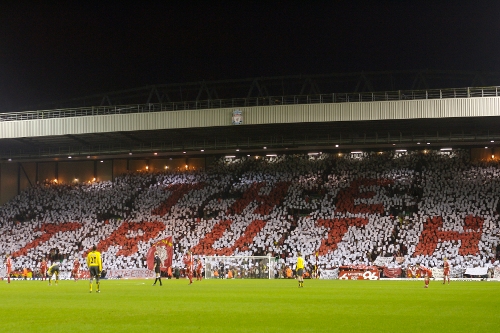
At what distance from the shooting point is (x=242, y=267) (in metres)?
49.3

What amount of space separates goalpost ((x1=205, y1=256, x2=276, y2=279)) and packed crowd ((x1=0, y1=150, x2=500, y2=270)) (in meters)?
1.01

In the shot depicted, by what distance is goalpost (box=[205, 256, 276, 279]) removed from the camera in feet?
160

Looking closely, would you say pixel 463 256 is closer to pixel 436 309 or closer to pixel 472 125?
pixel 472 125

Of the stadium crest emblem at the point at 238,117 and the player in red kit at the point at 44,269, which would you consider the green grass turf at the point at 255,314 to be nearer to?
the player in red kit at the point at 44,269

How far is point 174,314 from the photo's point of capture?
1798 cm

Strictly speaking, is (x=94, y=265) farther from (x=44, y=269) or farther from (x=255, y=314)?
(x=44, y=269)

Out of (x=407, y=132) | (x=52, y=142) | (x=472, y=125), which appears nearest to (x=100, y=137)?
(x=52, y=142)

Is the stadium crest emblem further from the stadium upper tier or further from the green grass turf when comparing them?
the green grass turf

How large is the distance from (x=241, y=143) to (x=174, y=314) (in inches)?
1586

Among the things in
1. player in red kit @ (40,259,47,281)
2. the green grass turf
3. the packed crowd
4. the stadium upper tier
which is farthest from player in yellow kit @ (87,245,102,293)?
the stadium upper tier

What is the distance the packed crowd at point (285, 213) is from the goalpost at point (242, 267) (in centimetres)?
101

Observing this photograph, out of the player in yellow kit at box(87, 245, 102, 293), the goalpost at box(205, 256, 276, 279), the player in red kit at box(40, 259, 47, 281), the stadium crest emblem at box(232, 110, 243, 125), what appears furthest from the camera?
the player in red kit at box(40, 259, 47, 281)

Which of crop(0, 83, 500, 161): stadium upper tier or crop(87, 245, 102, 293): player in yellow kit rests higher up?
crop(0, 83, 500, 161): stadium upper tier

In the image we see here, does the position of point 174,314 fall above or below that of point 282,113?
below
